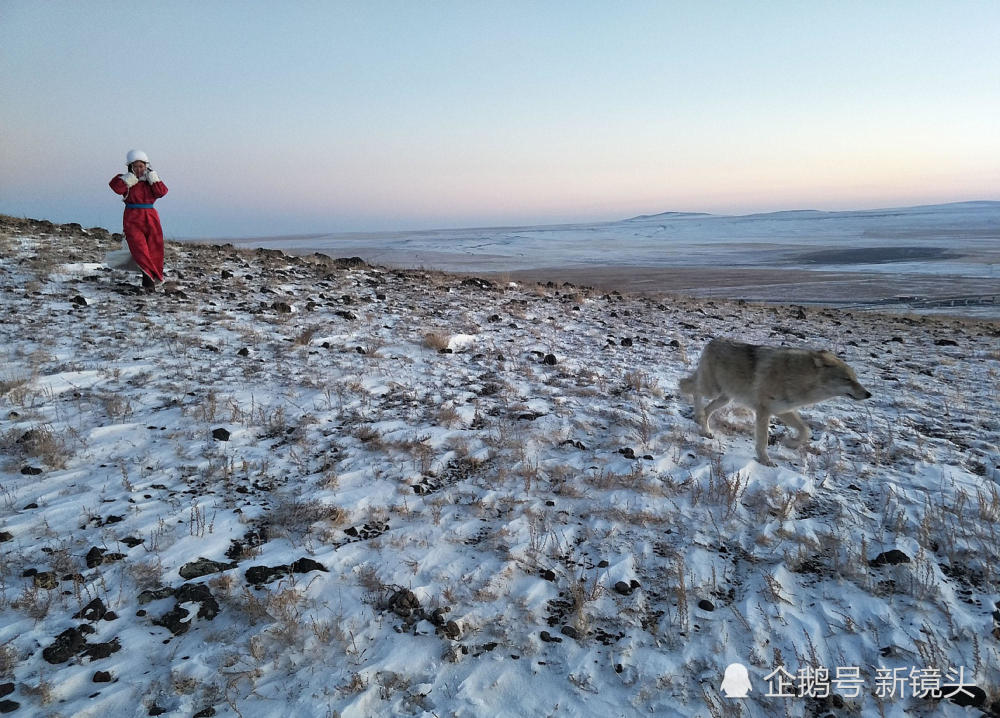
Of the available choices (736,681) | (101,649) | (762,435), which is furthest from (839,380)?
(101,649)

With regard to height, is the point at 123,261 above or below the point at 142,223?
below

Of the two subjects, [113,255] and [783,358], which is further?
[113,255]

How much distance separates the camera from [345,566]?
3527mm

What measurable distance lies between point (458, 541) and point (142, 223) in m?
9.69

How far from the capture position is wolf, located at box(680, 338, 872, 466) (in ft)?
18.4

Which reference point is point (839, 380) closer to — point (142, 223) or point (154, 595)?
point (154, 595)

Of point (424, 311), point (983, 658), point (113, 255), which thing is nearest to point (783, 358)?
point (983, 658)

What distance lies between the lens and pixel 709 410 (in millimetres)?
6328

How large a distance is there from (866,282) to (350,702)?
127ft

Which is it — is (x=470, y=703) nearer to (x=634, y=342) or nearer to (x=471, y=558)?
(x=471, y=558)

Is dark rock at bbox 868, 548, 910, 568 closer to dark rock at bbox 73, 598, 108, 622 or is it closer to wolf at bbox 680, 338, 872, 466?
wolf at bbox 680, 338, 872, 466

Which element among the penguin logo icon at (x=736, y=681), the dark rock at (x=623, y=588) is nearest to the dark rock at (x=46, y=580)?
the dark rock at (x=623, y=588)

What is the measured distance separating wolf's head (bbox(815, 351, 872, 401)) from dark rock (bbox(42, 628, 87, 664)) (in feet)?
21.8

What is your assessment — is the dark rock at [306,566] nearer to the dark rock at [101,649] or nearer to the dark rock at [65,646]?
the dark rock at [101,649]
